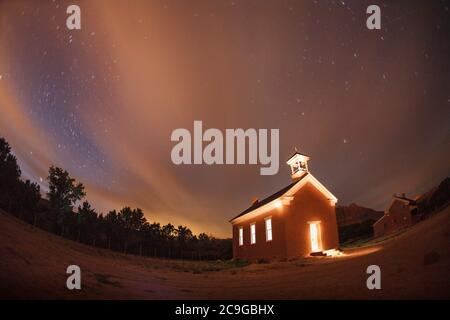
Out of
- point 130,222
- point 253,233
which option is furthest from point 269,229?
point 130,222

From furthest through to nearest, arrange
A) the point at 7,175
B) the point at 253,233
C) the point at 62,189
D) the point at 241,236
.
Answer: the point at 241,236
the point at 253,233
the point at 7,175
the point at 62,189

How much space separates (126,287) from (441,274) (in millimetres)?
8130

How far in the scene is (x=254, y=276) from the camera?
895 cm

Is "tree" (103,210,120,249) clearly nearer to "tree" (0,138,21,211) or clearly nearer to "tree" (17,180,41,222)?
"tree" (17,180,41,222)

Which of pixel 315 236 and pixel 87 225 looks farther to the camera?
pixel 87 225

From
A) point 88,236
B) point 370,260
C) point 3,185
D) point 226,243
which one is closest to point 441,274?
point 370,260

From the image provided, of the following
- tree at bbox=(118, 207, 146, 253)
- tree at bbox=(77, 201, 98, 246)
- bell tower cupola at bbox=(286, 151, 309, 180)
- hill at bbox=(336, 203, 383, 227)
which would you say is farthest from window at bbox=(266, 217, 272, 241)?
tree at bbox=(77, 201, 98, 246)

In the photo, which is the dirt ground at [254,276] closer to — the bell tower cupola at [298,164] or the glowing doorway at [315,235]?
the glowing doorway at [315,235]

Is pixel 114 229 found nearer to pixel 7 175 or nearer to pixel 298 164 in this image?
pixel 7 175

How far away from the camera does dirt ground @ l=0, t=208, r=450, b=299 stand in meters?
6.65

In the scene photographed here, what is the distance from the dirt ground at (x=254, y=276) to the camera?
6652 millimetres

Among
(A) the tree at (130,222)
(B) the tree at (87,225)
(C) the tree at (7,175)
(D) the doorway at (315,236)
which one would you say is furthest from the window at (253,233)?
(C) the tree at (7,175)

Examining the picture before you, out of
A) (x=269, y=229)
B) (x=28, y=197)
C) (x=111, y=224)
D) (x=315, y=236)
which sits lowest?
(x=315, y=236)
